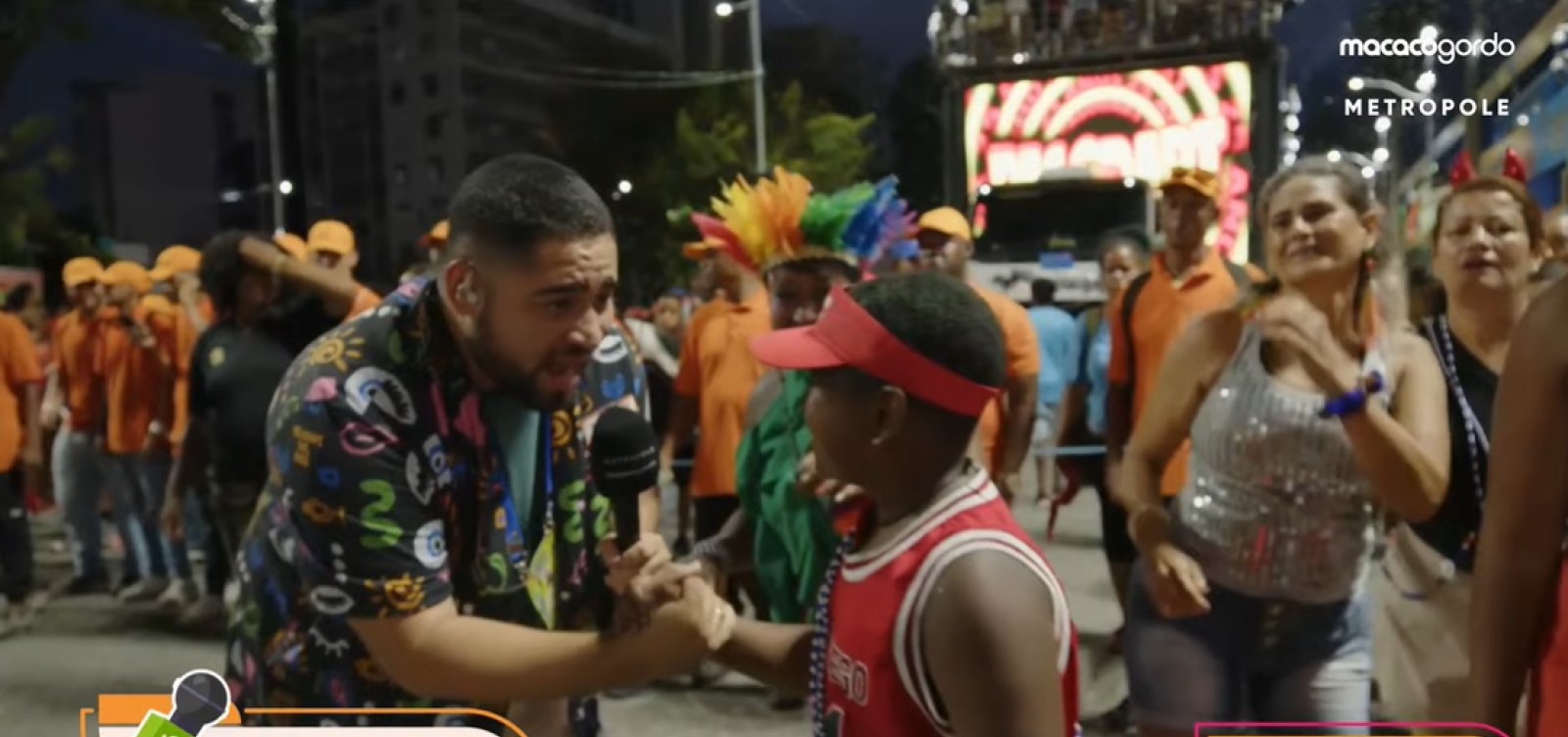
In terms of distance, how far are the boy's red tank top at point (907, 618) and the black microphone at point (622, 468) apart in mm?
204

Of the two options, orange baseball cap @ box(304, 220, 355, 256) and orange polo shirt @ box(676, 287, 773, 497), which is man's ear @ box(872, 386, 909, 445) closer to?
orange baseball cap @ box(304, 220, 355, 256)

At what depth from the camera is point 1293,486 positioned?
60.6 inches

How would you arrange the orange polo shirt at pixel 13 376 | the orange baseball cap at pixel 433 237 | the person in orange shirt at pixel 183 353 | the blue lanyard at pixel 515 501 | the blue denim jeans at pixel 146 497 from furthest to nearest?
1. the blue denim jeans at pixel 146 497
2. the orange polo shirt at pixel 13 376
3. the person in orange shirt at pixel 183 353
4. the orange baseball cap at pixel 433 237
5. the blue lanyard at pixel 515 501

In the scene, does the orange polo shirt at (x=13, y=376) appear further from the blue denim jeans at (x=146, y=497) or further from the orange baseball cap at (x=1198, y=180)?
the orange baseball cap at (x=1198, y=180)

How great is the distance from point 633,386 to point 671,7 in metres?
0.80

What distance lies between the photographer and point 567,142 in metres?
2.01

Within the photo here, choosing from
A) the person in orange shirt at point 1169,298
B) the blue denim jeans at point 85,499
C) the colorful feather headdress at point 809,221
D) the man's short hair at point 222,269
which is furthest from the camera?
Answer: the blue denim jeans at point 85,499

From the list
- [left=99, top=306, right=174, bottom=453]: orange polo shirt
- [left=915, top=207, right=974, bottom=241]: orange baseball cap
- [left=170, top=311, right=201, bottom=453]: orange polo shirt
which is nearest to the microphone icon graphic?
[left=915, top=207, right=974, bottom=241]: orange baseball cap

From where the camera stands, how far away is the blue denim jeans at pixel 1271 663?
1.54 m

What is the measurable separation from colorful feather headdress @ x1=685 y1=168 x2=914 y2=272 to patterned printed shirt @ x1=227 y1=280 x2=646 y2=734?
2.36ft

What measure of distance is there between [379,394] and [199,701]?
56 cm

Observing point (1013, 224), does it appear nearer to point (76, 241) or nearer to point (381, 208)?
point (381, 208)

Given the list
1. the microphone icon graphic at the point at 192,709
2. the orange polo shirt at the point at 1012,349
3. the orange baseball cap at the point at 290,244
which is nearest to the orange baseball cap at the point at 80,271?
the orange baseball cap at the point at 290,244

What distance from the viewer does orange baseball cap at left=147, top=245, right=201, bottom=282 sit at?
2.29m
